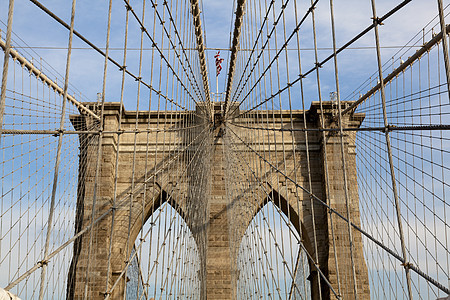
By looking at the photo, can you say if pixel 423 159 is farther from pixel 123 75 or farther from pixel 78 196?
pixel 78 196

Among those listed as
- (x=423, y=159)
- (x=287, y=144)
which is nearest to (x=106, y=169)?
(x=287, y=144)

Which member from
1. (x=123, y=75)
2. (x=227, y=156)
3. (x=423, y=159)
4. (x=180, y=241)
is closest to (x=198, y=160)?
(x=227, y=156)

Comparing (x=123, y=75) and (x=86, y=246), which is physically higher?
(x=123, y=75)

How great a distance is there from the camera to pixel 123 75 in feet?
15.1

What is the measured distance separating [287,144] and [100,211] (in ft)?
15.3

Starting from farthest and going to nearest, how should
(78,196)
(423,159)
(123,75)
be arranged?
1. (78,196)
2. (423,159)
3. (123,75)

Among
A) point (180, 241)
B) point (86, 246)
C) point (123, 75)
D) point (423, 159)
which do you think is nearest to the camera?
point (123, 75)

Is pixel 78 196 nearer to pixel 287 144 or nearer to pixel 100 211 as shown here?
pixel 100 211

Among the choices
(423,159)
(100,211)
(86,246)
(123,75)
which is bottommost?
(86,246)

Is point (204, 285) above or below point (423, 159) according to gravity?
below

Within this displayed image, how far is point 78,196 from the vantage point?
39.2 ft

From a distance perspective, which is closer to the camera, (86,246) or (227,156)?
(86,246)

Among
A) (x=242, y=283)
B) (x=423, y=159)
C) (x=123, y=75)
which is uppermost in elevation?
(x=123, y=75)

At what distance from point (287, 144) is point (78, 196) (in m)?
5.09
